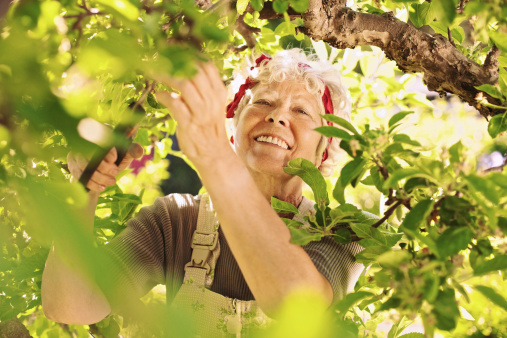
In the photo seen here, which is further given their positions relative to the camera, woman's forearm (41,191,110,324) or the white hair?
the white hair

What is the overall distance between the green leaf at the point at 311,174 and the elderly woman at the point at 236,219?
0.08m

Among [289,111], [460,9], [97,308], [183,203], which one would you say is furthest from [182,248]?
[460,9]

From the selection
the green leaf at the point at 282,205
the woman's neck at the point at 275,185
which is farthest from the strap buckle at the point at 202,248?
the green leaf at the point at 282,205

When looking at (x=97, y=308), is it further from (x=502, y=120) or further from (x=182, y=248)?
(x=502, y=120)

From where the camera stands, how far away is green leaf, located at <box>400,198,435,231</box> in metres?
0.70

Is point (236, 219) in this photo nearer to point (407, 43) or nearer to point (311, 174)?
point (311, 174)

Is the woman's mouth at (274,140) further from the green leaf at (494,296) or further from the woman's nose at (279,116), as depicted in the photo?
the green leaf at (494,296)

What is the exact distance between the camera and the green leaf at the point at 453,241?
64 cm

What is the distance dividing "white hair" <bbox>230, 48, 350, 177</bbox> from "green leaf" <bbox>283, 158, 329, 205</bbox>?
0.46 m

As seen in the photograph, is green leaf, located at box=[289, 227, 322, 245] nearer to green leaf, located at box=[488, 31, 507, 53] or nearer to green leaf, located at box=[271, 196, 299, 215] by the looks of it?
green leaf, located at box=[271, 196, 299, 215]

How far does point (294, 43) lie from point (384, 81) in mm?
371

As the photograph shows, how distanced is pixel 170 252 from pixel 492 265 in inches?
34.0

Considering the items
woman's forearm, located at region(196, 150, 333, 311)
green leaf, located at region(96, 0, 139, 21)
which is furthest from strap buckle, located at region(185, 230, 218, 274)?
green leaf, located at region(96, 0, 139, 21)

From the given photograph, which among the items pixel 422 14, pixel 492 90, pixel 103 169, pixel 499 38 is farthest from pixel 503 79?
pixel 103 169
